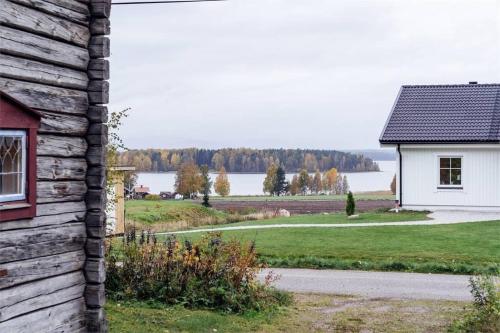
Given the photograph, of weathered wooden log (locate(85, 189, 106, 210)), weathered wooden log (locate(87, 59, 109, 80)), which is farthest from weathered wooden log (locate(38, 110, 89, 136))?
weathered wooden log (locate(85, 189, 106, 210))

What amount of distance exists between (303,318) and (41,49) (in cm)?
566

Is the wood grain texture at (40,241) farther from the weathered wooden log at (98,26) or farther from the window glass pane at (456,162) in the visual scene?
the window glass pane at (456,162)

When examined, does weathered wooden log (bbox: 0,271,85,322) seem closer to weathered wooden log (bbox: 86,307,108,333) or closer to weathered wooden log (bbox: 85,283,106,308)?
weathered wooden log (bbox: 85,283,106,308)

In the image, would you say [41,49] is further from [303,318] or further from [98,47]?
[303,318]

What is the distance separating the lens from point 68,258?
7.23 metres

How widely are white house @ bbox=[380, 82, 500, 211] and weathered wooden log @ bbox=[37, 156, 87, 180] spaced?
65.7ft

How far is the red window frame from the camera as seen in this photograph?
244 inches

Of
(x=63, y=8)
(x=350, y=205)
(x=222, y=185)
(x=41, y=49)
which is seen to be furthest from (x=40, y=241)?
(x=222, y=185)

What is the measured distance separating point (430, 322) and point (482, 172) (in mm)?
16309

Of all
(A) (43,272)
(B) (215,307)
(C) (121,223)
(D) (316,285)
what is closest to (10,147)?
(A) (43,272)

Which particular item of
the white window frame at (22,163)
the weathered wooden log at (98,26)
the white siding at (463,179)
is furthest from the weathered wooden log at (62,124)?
the white siding at (463,179)

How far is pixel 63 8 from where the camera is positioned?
7121 mm

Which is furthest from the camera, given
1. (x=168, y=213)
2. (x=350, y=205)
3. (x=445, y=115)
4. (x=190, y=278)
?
(x=168, y=213)

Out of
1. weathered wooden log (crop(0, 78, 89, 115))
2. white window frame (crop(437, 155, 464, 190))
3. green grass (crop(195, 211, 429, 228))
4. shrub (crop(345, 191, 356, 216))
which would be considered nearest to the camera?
weathered wooden log (crop(0, 78, 89, 115))
